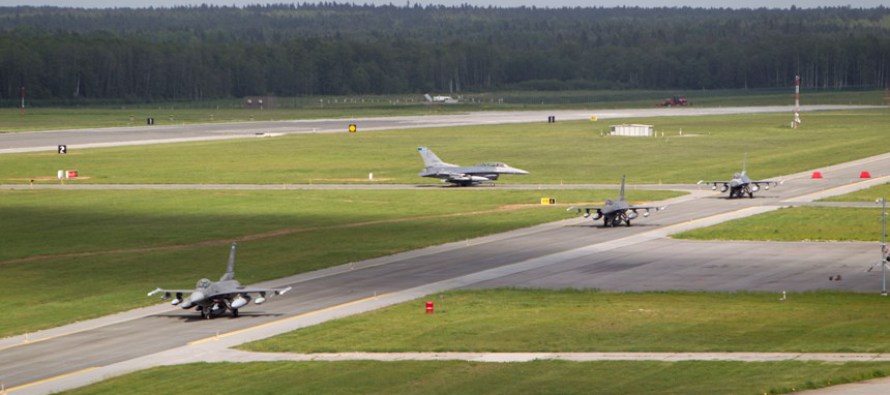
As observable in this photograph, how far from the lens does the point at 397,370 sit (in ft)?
160

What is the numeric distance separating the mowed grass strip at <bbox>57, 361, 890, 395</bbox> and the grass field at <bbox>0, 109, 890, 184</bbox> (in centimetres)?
7872

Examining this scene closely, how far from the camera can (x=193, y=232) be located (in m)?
92.2

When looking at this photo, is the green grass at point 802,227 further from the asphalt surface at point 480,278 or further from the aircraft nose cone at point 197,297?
the aircraft nose cone at point 197,297

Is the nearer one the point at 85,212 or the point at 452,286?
the point at 452,286

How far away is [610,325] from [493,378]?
34.7 ft

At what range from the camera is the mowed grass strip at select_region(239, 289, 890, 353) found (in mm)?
52125

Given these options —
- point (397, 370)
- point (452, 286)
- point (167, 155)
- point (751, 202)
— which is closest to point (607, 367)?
point (397, 370)

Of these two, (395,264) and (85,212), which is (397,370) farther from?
(85,212)

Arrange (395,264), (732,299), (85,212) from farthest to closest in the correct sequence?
1. (85,212)
2. (395,264)
3. (732,299)

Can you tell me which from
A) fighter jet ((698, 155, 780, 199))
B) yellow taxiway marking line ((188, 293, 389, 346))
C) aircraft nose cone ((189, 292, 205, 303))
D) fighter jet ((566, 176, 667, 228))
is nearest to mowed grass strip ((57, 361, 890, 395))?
yellow taxiway marking line ((188, 293, 389, 346))

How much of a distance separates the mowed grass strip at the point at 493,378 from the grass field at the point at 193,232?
13.7 m

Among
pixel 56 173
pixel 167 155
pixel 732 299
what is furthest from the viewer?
pixel 167 155

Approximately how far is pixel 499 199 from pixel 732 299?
50.6m

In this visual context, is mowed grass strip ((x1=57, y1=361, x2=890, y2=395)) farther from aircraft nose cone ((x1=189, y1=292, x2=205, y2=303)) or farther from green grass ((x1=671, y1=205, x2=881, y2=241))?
green grass ((x1=671, y1=205, x2=881, y2=241))
